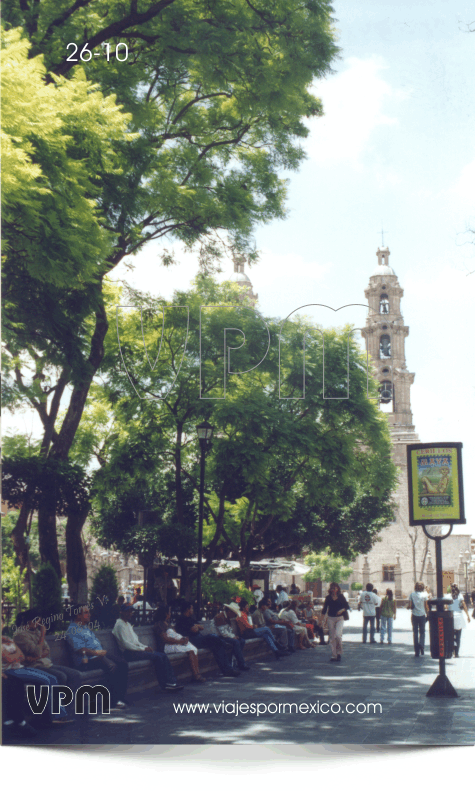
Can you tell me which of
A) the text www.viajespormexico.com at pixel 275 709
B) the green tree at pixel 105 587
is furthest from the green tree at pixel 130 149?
the text www.viajespormexico.com at pixel 275 709

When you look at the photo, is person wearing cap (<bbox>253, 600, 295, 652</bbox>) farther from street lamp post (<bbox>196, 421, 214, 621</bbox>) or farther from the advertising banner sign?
the advertising banner sign

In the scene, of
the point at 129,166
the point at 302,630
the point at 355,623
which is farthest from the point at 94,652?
the point at 355,623

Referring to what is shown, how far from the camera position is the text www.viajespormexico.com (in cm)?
913

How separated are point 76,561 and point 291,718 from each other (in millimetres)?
6459

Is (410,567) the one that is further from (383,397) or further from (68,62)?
(68,62)

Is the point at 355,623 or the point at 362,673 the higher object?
the point at 362,673

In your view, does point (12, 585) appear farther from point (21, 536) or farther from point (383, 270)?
point (383, 270)

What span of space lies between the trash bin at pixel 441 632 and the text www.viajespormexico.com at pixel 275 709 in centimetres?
175

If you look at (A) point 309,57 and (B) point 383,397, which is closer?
(A) point 309,57

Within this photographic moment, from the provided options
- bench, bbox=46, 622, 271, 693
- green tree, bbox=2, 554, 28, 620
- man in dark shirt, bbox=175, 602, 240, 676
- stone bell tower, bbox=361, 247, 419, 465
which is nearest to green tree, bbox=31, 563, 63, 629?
green tree, bbox=2, 554, 28, 620

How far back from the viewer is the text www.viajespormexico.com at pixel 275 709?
9133 millimetres

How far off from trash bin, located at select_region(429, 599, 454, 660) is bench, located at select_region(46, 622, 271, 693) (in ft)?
12.0

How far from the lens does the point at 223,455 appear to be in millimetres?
16875

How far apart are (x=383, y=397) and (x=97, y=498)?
17.9 ft
